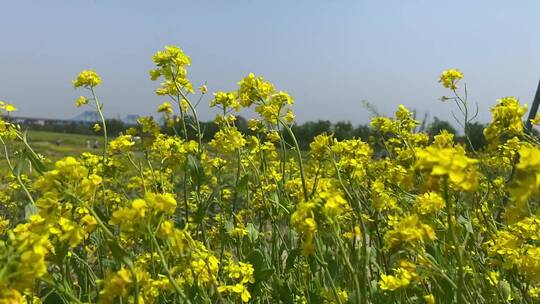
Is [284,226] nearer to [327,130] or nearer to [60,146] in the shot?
[327,130]

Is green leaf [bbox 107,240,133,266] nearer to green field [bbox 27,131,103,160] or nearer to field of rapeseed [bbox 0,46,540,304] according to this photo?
field of rapeseed [bbox 0,46,540,304]

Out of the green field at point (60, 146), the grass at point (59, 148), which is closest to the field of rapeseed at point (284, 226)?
the grass at point (59, 148)

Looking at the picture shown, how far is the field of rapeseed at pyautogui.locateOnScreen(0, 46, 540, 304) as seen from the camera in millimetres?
1469

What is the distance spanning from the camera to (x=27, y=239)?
1.30 m

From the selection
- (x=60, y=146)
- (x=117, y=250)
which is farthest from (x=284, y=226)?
(x=60, y=146)

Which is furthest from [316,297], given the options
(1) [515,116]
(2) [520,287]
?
(1) [515,116]

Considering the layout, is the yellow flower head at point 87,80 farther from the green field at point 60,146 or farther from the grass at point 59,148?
the green field at point 60,146

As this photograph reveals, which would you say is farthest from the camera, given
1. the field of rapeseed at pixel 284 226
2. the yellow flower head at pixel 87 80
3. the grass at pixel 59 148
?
the grass at pixel 59 148

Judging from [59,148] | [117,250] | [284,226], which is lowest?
[59,148]

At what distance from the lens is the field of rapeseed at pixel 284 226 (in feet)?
4.82

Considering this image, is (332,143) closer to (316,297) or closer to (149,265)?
(316,297)

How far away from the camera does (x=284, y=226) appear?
3.75 metres

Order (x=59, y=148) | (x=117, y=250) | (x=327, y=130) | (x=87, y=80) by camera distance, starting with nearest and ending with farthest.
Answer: (x=117, y=250), (x=87, y=80), (x=327, y=130), (x=59, y=148)

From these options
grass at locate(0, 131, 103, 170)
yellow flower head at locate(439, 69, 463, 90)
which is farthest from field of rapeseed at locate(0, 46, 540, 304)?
grass at locate(0, 131, 103, 170)
